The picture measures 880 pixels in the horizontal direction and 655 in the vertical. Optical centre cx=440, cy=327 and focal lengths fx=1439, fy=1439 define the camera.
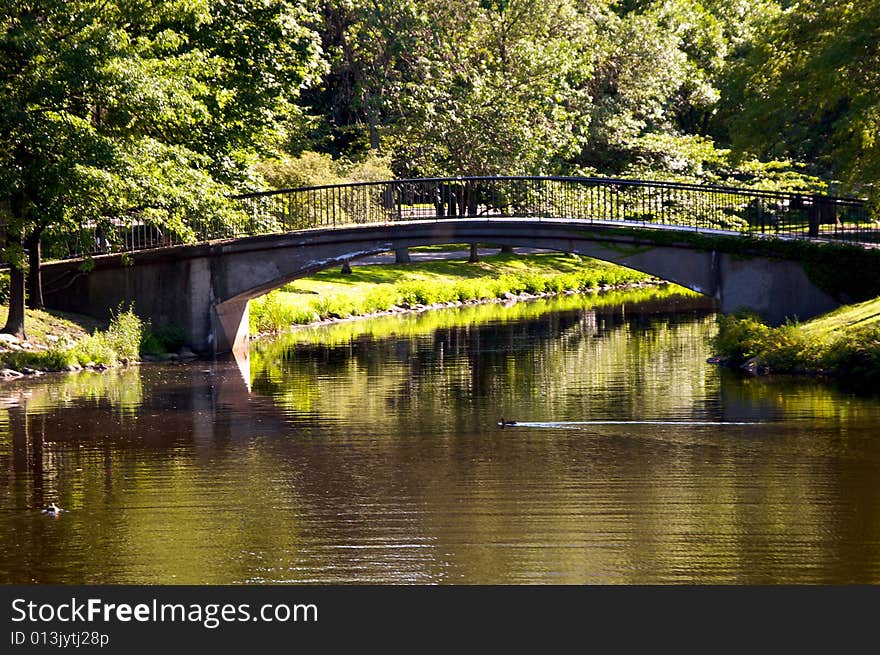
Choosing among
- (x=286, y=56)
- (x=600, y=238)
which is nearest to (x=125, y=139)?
(x=286, y=56)

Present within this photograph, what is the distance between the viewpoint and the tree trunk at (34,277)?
110ft

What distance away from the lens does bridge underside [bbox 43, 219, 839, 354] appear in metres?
34.2

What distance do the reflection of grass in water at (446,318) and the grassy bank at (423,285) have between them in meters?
0.85

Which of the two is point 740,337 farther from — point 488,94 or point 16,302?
point 488,94

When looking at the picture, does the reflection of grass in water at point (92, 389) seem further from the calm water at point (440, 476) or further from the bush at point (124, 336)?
the bush at point (124, 336)

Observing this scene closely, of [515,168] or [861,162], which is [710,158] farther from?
[861,162]

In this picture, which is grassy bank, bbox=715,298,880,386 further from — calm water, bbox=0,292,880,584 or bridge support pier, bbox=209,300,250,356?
bridge support pier, bbox=209,300,250,356

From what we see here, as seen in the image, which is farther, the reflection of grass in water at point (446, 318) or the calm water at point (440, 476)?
the reflection of grass in water at point (446, 318)

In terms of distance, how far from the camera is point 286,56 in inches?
1484

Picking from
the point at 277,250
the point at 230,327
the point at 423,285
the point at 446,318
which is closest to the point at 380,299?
the point at 446,318

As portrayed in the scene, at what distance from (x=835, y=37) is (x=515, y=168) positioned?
72.2ft

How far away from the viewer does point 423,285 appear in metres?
51.6

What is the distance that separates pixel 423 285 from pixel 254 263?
1640cm

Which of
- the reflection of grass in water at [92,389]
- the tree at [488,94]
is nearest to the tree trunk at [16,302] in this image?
the reflection of grass in water at [92,389]
